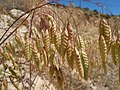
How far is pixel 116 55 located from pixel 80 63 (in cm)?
15

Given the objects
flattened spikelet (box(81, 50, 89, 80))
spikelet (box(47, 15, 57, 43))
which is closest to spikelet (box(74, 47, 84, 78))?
flattened spikelet (box(81, 50, 89, 80))

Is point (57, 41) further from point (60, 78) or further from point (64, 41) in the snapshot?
point (60, 78)

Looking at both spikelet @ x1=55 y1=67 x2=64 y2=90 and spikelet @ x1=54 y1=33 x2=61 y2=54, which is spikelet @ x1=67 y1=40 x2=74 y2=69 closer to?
spikelet @ x1=54 y1=33 x2=61 y2=54

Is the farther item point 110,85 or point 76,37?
point 110,85

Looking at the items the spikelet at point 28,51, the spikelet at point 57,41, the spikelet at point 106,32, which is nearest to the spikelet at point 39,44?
the spikelet at point 28,51

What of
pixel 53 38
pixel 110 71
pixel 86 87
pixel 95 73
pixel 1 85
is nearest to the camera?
pixel 53 38

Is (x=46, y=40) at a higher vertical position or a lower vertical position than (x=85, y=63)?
higher

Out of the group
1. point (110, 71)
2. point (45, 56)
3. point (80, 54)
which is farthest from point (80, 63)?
point (110, 71)

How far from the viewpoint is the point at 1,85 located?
1.62 m

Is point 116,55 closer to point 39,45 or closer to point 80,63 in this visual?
point 80,63

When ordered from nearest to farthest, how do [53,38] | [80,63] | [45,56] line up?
[80,63], [53,38], [45,56]

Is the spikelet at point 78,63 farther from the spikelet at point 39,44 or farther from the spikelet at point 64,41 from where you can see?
the spikelet at point 39,44

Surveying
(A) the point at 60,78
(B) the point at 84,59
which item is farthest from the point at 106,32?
(A) the point at 60,78

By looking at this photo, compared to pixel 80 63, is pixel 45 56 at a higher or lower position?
higher
